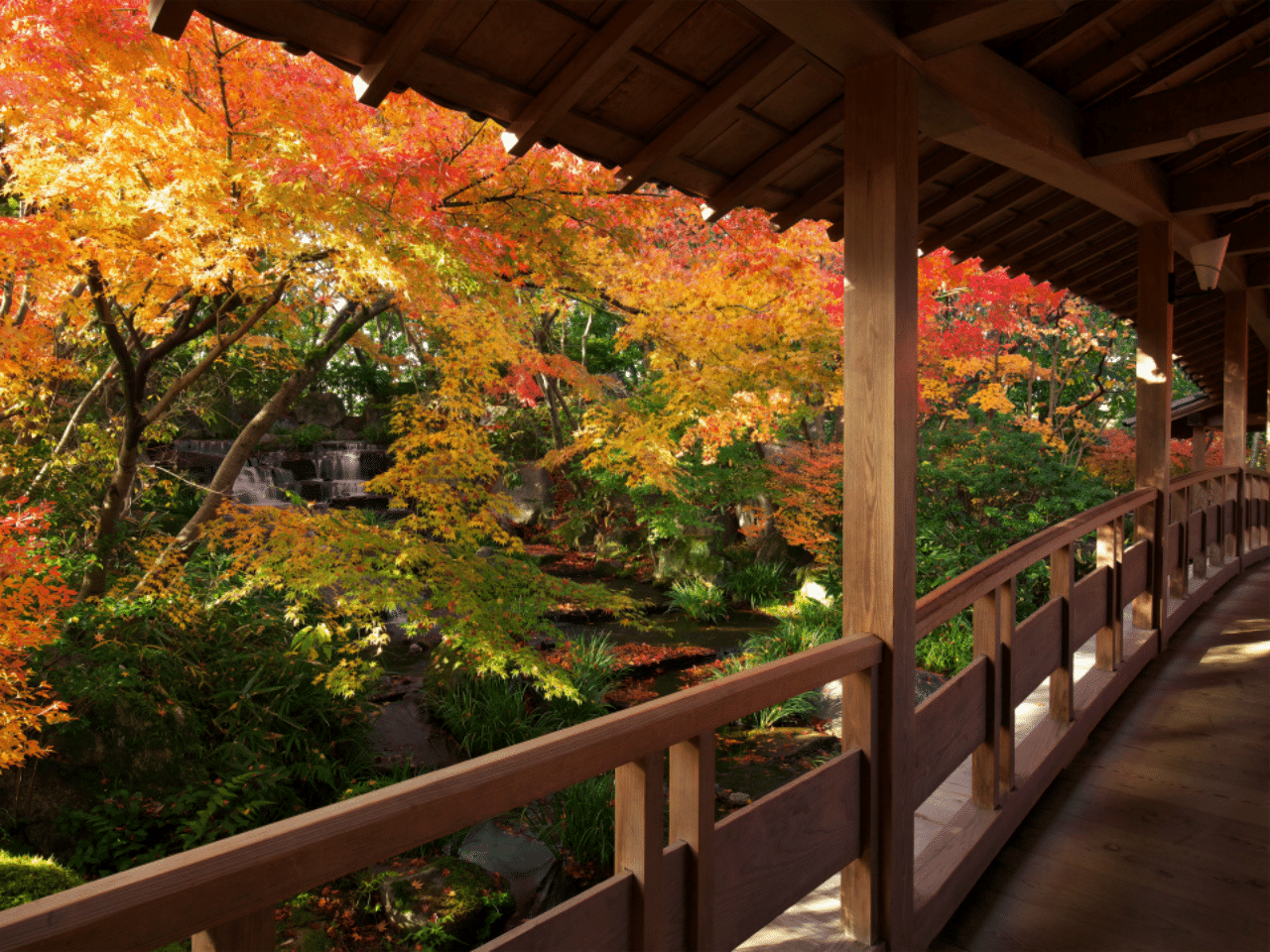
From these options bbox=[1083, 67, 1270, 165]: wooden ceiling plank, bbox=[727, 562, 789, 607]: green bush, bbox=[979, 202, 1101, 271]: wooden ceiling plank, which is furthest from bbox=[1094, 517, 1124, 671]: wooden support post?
bbox=[727, 562, 789, 607]: green bush

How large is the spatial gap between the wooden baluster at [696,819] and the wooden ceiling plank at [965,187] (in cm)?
254

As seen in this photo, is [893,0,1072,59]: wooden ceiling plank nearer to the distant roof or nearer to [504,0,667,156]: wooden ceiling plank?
the distant roof

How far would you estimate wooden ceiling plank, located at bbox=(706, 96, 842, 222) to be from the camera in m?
2.31

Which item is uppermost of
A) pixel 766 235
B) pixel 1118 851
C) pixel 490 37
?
pixel 766 235

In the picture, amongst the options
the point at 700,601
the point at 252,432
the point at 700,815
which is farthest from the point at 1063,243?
the point at 700,601

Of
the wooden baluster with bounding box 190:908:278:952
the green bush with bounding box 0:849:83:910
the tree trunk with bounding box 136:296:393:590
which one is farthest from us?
the tree trunk with bounding box 136:296:393:590

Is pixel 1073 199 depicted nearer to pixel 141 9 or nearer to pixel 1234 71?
pixel 1234 71

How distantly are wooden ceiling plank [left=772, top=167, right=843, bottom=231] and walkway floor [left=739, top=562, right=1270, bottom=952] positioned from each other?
2177mm

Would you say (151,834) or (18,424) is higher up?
(18,424)

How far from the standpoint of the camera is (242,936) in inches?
34.8

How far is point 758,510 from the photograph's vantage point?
11500 mm

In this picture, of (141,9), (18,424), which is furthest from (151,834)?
(141,9)

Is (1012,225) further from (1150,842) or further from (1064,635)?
(1150,842)

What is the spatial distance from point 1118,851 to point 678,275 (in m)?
5.37
